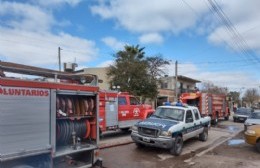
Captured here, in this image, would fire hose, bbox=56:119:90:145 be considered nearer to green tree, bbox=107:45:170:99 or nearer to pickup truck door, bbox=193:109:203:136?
pickup truck door, bbox=193:109:203:136

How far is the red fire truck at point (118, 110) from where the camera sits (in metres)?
16.5

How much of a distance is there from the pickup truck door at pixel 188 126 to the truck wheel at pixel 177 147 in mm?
662

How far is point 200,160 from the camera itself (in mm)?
12148

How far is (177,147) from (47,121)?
7.19m

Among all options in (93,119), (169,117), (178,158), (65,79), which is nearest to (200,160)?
(178,158)

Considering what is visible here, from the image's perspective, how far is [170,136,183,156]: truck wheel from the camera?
12875 mm

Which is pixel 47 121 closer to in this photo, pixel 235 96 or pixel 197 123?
pixel 197 123

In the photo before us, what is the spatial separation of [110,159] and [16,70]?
232 inches

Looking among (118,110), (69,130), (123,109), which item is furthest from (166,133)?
(123,109)

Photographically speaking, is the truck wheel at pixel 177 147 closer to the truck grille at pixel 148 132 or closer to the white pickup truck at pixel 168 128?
the white pickup truck at pixel 168 128

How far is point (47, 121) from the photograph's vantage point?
7.16 metres

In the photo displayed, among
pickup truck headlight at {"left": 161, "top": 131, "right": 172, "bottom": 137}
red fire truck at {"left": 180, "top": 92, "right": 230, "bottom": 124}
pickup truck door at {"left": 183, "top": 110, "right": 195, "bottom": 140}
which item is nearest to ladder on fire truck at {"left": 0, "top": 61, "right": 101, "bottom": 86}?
pickup truck headlight at {"left": 161, "top": 131, "right": 172, "bottom": 137}

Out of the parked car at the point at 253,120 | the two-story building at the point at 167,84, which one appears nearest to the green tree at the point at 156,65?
the two-story building at the point at 167,84

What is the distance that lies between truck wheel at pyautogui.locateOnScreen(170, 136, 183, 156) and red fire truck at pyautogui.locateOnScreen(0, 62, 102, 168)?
467 cm
